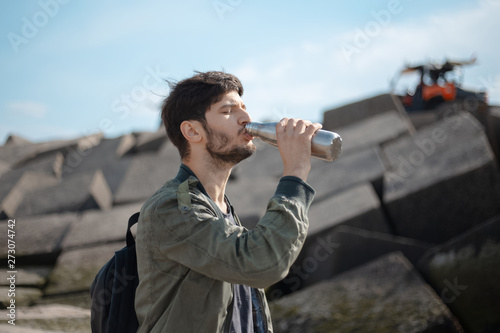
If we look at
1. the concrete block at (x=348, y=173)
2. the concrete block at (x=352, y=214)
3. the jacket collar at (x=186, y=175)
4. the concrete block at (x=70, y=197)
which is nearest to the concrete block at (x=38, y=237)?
the concrete block at (x=70, y=197)

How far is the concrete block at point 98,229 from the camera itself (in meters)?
4.21

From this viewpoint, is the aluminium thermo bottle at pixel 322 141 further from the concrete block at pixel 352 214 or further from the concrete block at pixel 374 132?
the concrete block at pixel 374 132

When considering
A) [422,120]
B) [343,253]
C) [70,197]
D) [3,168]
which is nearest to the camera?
[343,253]

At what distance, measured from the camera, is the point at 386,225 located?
3807 mm

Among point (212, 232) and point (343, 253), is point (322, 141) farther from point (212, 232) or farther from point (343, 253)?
point (343, 253)

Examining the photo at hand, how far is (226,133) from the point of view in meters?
1.51

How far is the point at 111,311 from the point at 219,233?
1.36 feet

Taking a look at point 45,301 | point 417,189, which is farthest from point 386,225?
point 45,301

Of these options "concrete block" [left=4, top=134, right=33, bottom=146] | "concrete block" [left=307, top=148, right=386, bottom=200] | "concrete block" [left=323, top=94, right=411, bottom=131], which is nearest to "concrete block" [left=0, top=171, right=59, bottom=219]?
"concrete block" [left=307, top=148, right=386, bottom=200]

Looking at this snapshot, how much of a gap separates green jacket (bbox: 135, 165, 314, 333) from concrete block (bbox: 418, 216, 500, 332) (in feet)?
5.81

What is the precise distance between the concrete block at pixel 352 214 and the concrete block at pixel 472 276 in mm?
895

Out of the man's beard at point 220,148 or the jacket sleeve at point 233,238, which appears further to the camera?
the man's beard at point 220,148

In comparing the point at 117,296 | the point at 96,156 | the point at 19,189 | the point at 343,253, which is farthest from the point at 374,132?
the point at 117,296

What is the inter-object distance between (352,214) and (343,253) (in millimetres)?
488
